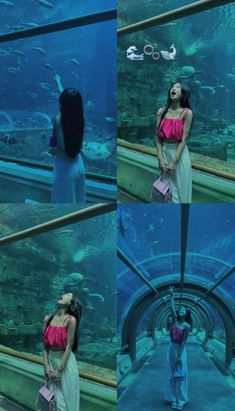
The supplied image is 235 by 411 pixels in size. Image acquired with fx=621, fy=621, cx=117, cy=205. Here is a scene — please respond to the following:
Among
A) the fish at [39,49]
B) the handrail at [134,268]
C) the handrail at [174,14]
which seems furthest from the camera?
the fish at [39,49]

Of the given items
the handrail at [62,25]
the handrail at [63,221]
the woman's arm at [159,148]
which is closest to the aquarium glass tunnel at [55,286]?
the handrail at [63,221]

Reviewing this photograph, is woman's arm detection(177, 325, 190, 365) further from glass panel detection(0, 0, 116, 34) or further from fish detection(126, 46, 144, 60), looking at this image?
glass panel detection(0, 0, 116, 34)

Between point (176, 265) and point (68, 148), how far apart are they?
888 mm

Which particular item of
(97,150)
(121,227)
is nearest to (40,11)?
(97,150)

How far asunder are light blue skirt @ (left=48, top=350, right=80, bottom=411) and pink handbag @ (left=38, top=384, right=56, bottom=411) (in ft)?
0.07

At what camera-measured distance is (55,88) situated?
350 centimetres

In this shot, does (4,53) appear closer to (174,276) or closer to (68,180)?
(68,180)

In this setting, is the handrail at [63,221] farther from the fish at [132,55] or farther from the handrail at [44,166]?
the fish at [132,55]

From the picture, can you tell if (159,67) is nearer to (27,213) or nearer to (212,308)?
(27,213)

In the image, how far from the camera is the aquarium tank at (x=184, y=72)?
330cm

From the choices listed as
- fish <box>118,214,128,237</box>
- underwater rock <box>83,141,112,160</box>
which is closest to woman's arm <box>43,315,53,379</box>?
fish <box>118,214,128,237</box>

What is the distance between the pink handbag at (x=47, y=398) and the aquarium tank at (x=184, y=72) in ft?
4.74

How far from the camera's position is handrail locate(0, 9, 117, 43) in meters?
3.42

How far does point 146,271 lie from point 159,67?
43.9 inches
